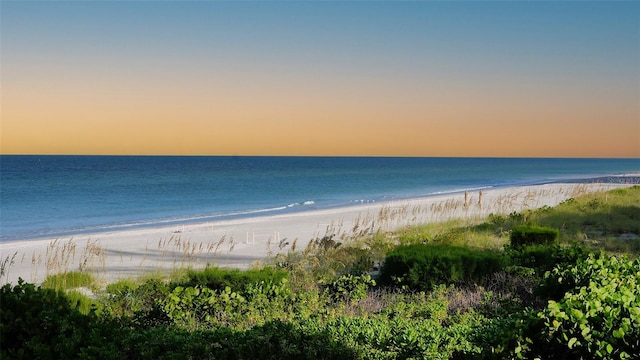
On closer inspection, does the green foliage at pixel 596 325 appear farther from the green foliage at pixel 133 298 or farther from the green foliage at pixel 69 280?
the green foliage at pixel 69 280

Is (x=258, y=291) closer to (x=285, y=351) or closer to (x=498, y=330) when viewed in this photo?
(x=285, y=351)

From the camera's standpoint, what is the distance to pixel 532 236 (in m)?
11.9

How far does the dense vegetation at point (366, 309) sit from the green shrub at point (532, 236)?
2cm

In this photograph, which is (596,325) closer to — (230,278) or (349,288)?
(349,288)

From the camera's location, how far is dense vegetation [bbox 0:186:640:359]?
443 cm

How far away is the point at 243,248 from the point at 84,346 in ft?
36.3

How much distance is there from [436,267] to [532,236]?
3716mm

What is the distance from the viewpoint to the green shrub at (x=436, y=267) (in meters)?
9.24

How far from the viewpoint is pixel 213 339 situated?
16.8 ft

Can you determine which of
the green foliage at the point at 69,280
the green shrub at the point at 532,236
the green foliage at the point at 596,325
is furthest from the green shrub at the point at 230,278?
the green shrub at the point at 532,236

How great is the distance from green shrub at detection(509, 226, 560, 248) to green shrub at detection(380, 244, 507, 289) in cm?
237

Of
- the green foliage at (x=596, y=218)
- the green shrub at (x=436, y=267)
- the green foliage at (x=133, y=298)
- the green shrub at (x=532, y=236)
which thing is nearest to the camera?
the green foliage at (x=133, y=298)

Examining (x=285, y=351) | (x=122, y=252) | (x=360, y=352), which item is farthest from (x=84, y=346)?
(x=122, y=252)

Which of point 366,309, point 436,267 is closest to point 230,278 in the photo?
point 366,309
